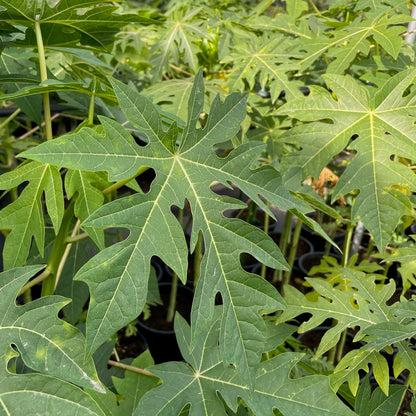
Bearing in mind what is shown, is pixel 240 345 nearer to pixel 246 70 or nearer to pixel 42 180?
pixel 42 180

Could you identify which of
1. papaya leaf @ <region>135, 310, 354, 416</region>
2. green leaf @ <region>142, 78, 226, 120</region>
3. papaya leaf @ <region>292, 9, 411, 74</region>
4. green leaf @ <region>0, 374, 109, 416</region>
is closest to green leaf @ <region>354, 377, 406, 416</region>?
papaya leaf @ <region>135, 310, 354, 416</region>

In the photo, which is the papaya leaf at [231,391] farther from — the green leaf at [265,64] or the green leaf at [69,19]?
the green leaf at [265,64]

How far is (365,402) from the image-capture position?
2.48 ft

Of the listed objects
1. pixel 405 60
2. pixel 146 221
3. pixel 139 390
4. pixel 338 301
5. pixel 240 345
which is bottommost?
pixel 139 390

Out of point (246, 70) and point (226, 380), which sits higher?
point (246, 70)

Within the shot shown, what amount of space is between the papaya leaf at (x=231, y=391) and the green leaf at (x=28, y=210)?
0.90ft

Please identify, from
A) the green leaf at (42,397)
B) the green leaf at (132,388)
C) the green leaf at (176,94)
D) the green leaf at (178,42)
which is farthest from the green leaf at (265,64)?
the green leaf at (42,397)

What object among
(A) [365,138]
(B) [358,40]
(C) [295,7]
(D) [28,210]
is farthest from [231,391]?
(C) [295,7]

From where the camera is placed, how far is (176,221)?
23.7 inches

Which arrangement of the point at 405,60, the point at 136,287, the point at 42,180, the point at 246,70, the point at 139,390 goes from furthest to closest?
the point at 246,70
the point at 405,60
the point at 139,390
the point at 42,180
the point at 136,287

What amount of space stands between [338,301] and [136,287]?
436mm

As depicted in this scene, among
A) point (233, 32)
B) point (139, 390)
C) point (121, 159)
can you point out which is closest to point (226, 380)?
point (139, 390)

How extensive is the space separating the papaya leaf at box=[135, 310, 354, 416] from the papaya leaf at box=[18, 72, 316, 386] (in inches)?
4.6

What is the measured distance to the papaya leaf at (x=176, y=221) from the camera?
0.54m
